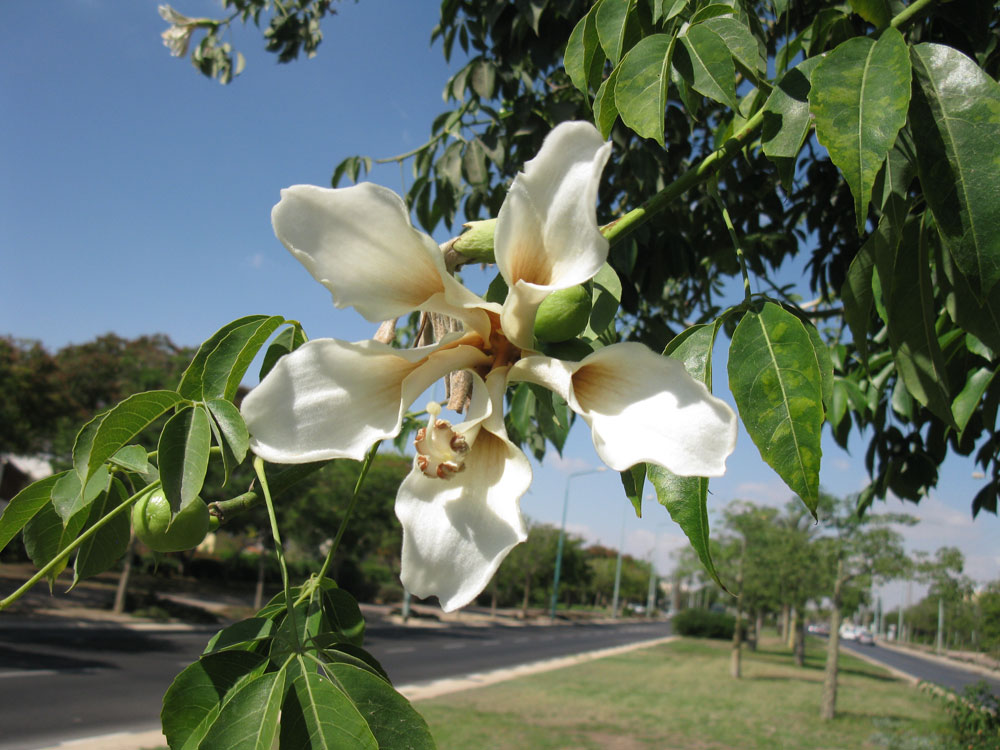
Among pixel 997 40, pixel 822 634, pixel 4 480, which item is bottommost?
pixel 822 634

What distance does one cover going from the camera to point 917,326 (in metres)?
1.11

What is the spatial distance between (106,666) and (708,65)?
1589cm

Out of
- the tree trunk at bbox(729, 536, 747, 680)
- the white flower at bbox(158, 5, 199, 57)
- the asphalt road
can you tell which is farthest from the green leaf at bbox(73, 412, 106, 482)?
the asphalt road

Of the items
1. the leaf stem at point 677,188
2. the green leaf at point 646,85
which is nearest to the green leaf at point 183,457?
the leaf stem at point 677,188

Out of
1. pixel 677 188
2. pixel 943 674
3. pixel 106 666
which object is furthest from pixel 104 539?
pixel 943 674

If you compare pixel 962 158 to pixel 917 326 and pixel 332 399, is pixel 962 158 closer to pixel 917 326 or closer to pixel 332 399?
pixel 917 326

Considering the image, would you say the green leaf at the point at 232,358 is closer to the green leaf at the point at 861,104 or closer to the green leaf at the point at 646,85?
the green leaf at the point at 646,85

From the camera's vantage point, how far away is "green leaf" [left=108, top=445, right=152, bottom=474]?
0.92 m

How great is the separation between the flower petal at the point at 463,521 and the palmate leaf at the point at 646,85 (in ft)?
1.51

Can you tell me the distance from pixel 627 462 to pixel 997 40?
2.51 m

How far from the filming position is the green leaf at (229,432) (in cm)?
73

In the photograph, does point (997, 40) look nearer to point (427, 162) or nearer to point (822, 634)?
point (427, 162)

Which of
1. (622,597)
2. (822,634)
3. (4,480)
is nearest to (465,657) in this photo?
(4,480)

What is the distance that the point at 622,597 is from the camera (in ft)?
253
